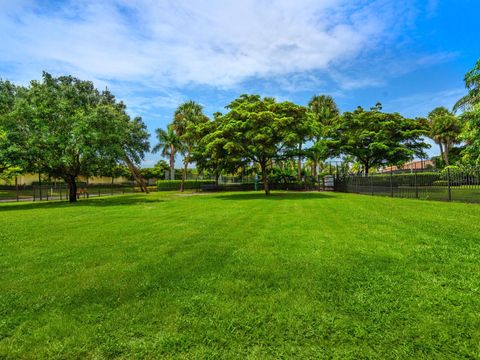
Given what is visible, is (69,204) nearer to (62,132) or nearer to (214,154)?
(62,132)

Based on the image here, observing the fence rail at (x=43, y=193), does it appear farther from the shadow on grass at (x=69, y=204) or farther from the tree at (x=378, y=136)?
the tree at (x=378, y=136)

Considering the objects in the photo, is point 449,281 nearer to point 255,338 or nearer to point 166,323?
point 255,338

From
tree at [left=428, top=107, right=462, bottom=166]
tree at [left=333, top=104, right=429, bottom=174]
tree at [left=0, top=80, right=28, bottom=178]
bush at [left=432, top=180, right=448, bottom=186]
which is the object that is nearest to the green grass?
bush at [left=432, top=180, right=448, bottom=186]

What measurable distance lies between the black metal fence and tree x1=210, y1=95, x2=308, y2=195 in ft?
21.7

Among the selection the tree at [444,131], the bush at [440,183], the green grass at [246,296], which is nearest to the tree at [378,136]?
the tree at [444,131]

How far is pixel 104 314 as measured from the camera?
10.8 ft

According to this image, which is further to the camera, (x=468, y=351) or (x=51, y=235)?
(x=51, y=235)

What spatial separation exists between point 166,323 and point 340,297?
7.03 feet

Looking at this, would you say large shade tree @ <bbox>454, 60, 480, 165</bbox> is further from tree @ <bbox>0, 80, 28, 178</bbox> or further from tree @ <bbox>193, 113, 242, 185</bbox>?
tree @ <bbox>0, 80, 28, 178</bbox>

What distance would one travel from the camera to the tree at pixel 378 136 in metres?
32.2

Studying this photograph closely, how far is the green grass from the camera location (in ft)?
8.75

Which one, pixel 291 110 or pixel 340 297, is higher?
pixel 291 110

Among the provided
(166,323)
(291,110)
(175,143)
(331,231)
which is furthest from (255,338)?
(175,143)

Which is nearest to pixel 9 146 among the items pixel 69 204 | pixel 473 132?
pixel 69 204
